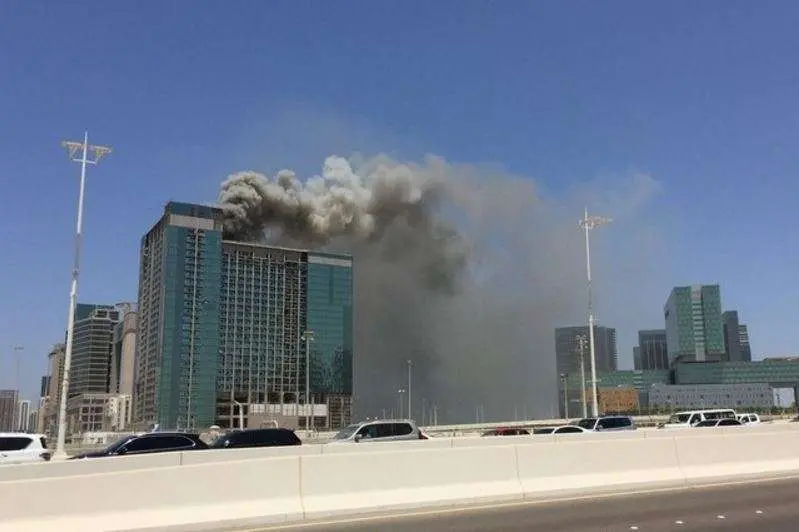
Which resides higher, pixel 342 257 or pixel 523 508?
pixel 342 257

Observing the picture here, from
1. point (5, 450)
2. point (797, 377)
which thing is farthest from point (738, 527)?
point (797, 377)

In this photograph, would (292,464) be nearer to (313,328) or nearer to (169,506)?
(169,506)

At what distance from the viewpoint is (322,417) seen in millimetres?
176500

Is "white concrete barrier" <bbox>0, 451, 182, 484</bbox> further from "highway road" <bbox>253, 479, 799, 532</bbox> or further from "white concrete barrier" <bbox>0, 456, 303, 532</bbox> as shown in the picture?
"highway road" <bbox>253, 479, 799, 532</bbox>

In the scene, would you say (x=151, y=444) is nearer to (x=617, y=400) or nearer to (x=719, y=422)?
(x=719, y=422)

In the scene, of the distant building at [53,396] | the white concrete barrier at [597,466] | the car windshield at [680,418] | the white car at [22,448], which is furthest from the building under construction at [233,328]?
the white concrete barrier at [597,466]

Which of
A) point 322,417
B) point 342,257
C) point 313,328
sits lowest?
point 322,417

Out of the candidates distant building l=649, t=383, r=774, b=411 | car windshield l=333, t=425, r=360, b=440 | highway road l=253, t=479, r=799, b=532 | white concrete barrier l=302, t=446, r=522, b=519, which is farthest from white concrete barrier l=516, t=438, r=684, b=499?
distant building l=649, t=383, r=774, b=411

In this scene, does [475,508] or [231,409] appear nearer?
[475,508]

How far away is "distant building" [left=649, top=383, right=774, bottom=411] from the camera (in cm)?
17949

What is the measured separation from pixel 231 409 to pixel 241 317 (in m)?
19.9

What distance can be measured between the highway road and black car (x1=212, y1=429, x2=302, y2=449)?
43.5 feet

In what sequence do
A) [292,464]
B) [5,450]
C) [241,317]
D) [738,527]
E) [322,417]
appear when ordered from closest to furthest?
[738,527], [292,464], [5,450], [241,317], [322,417]

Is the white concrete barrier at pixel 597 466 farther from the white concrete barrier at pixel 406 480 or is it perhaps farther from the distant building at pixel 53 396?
the distant building at pixel 53 396
